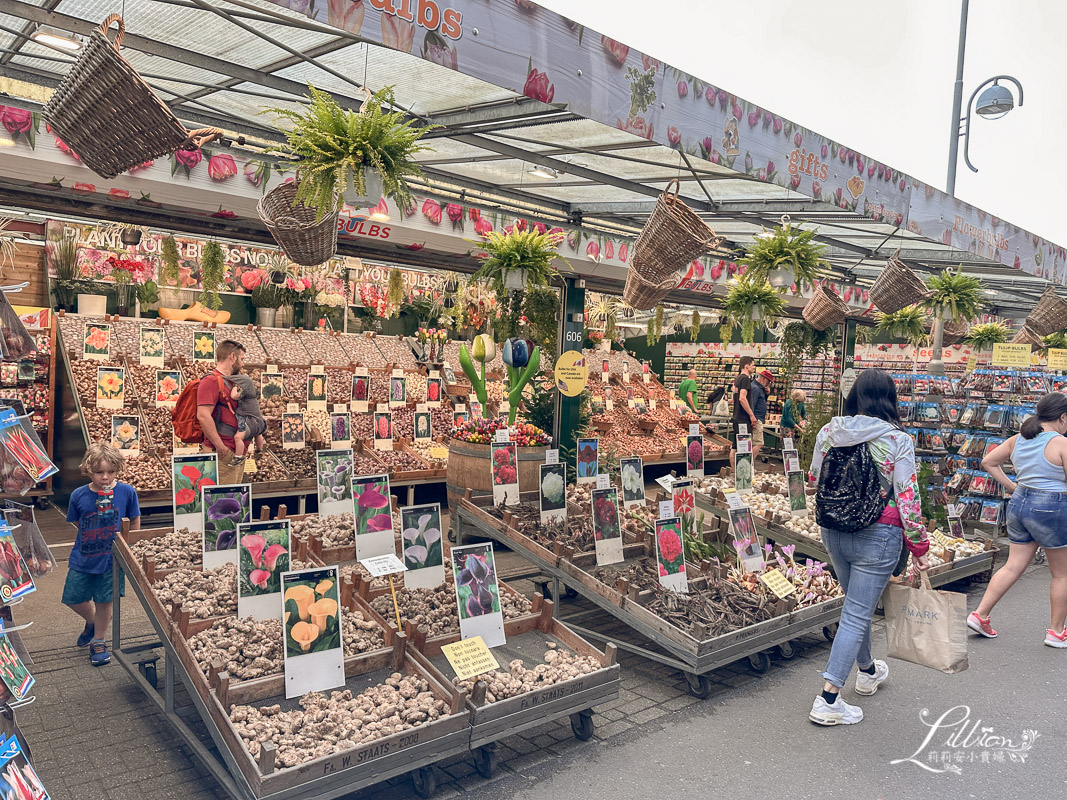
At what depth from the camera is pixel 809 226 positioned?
6.16 meters

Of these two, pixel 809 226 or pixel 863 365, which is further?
pixel 863 365

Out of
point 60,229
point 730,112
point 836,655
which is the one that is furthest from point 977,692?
point 60,229

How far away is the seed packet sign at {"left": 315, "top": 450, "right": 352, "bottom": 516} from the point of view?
4.34m

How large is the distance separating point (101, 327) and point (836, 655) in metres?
6.40

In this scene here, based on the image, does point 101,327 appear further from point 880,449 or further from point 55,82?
point 880,449

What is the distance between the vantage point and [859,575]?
11.6 feet

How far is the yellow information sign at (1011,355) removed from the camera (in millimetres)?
8367

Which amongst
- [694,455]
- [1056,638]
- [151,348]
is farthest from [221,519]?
[1056,638]

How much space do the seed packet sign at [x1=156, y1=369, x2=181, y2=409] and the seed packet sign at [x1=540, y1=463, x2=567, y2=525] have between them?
141 inches

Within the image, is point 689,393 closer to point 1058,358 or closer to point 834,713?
point 1058,358

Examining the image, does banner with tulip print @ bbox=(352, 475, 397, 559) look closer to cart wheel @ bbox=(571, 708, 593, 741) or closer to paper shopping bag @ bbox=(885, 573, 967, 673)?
cart wheel @ bbox=(571, 708, 593, 741)

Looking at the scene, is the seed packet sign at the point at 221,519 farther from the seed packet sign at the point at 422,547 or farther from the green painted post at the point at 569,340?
the green painted post at the point at 569,340

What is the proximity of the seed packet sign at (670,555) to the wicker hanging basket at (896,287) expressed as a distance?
10.4ft

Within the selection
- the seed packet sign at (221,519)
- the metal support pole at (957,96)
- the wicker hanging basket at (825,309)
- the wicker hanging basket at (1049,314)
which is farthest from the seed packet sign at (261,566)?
the metal support pole at (957,96)
